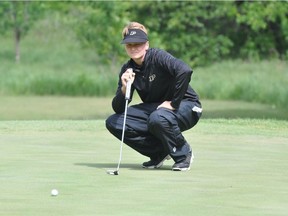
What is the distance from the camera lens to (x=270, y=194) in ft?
26.6

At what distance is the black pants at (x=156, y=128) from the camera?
381 inches

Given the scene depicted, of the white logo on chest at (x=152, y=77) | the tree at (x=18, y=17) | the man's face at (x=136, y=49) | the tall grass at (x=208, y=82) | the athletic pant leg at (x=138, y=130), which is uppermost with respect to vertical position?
the man's face at (x=136, y=49)

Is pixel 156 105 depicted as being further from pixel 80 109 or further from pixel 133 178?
pixel 80 109

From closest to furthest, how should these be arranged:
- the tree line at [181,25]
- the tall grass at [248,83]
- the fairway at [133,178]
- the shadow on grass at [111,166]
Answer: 1. the fairway at [133,178]
2. the shadow on grass at [111,166]
3. the tall grass at [248,83]
4. the tree line at [181,25]

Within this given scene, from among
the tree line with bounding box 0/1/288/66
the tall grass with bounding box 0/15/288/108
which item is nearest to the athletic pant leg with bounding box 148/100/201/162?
the tall grass with bounding box 0/15/288/108

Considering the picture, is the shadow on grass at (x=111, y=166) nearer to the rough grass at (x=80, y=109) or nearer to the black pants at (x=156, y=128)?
the black pants at (x=156, y=128)

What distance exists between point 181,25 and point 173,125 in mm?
25857

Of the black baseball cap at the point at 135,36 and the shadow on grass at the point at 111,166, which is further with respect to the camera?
the shadow on grass at the point at 111,166

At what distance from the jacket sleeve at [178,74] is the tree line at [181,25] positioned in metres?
18.7

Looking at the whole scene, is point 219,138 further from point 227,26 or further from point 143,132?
point 227,26

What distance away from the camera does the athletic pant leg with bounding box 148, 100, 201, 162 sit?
9.66m

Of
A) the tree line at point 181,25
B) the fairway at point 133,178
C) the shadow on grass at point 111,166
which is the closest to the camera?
the fairway at point 133,178

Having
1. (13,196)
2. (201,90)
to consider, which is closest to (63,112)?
(201,90)

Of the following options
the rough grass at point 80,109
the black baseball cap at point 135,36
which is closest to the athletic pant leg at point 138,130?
the black baseball cap at point 135,36
